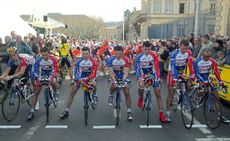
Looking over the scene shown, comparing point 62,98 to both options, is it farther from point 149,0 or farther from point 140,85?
point 149,0

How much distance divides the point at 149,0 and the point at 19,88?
7307cm

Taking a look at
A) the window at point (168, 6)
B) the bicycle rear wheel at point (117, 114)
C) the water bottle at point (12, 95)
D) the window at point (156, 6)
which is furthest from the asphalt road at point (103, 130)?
the window at point (168, 6)

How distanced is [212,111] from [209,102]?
21cm

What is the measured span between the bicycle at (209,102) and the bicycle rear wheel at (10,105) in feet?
14.1

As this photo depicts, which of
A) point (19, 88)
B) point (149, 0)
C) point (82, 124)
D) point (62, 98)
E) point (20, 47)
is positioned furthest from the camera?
point (149, 0)

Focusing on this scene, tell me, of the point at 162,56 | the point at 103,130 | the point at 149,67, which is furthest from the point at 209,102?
the point at 162,56

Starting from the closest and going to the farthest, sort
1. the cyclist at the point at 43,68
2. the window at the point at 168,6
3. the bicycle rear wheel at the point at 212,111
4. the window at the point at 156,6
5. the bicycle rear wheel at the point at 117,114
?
1. the bicycle rear wheel at the point at 212,111
2. the bicycle rear wheel at the point at 117,114
3. the cyclist at the point at 43,68
4. the window at the point at 156,6
5. the window at the point at 168,6

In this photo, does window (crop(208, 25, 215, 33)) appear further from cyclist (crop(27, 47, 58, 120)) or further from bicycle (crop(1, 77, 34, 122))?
bicycle (crop(1, 77, 34, 122))

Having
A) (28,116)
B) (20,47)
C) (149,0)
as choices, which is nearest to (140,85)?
(28,116)

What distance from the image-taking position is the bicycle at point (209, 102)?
7214 mm

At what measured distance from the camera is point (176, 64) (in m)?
8.02

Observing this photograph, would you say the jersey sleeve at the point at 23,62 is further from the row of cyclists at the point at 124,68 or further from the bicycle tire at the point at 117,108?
the bicycle tire at the point at 117,108

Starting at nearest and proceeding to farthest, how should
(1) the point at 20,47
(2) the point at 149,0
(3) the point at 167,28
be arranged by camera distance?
(1) the point at 20,47 < (3) the point at 167,28 < (2) the point at 149,0

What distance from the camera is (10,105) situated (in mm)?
8055
